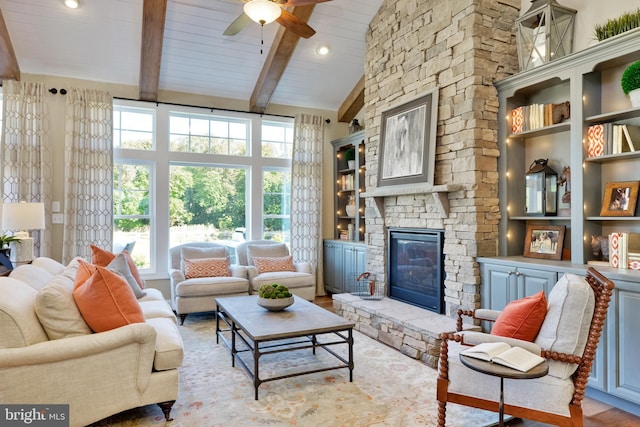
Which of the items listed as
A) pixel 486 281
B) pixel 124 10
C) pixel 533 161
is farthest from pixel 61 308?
pixel 533 161

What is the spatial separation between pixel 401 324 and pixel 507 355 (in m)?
2.04

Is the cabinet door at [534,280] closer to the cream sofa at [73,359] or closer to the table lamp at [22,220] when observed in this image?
the cream sofa at [73,359]

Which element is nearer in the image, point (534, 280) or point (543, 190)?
point (534, 280)

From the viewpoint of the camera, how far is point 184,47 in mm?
5176

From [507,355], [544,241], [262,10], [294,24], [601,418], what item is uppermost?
[294,24]

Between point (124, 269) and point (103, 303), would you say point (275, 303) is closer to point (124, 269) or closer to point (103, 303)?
point (103, 303)

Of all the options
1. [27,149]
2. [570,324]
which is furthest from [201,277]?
[570,324]

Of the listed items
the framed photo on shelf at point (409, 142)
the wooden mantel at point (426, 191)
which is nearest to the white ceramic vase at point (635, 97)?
the wooden mantel at point (426, 191)

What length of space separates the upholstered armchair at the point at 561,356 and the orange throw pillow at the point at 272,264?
3.73m

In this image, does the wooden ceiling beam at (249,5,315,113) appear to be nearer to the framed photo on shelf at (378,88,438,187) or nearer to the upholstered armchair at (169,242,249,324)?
the framed photo on shelf at (378,88,438,187)

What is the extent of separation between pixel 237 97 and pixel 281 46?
138 cm

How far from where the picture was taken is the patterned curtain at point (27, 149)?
486cm

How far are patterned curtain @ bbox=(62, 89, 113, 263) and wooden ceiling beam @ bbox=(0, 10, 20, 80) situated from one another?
61 centimetres

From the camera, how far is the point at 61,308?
2.36 m
